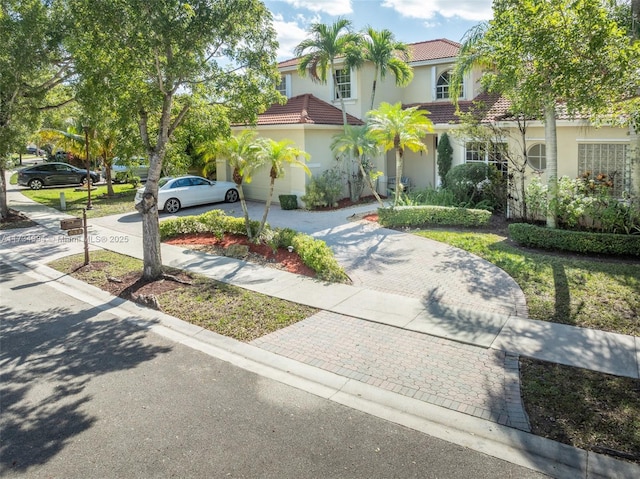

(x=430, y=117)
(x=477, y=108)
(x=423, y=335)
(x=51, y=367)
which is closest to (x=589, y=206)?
(x=477, y=108)

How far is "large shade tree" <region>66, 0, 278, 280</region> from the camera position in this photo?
356 inches

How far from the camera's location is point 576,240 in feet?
37.6

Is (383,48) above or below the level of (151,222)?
above

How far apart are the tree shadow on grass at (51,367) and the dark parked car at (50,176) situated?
2371 centimetres

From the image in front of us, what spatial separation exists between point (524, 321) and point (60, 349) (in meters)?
7.14

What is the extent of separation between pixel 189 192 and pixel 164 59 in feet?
34.1

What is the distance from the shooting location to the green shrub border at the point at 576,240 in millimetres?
10969

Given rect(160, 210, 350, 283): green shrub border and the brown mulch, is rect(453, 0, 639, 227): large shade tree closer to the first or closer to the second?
rect(160, 210, 350, 283): green shrub border

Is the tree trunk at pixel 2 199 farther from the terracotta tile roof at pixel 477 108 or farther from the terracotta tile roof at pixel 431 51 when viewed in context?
the terracotta tile roof at pixel 477 108

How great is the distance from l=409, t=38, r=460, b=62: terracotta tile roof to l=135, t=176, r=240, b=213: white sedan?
33.3ft

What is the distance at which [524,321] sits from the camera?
7.89m

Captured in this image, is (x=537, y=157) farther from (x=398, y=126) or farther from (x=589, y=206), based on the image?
(x=398, y=126)

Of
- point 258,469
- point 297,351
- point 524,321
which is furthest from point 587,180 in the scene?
point 258,469

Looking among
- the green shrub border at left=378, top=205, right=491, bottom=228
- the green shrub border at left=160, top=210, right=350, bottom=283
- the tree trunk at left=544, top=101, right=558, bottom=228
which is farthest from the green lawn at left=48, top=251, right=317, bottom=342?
the tree trunk at left=544, top=101, right=558, bottom=228
